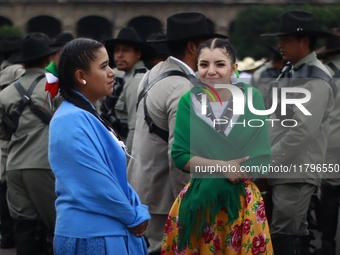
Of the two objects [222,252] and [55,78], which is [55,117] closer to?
[55,78]

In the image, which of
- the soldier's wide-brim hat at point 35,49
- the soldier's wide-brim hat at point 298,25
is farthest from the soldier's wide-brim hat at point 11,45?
the soldier's wide-brim hat at point 298,25

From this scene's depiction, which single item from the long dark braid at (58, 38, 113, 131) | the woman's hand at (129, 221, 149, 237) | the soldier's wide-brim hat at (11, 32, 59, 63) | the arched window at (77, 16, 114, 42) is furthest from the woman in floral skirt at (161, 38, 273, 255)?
the arched window at (77, 16, 114, 42)

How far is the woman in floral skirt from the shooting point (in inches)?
193

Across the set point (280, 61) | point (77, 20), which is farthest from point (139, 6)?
point (280, 61)

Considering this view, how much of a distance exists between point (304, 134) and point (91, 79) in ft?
6.53

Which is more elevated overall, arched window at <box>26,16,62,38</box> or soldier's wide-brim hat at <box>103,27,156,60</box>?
arched window at <box>26,16,62,38</box>

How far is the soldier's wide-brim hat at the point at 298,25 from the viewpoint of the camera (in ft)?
21.7

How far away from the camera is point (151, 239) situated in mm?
5840

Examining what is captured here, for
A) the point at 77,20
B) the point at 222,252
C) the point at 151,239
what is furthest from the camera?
the point at 77,20

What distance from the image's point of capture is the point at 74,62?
14.6ft

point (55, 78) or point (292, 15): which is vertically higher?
point (292, 15)

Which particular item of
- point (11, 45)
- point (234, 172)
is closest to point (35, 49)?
point (11, 45)

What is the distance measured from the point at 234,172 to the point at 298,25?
222 centimetres

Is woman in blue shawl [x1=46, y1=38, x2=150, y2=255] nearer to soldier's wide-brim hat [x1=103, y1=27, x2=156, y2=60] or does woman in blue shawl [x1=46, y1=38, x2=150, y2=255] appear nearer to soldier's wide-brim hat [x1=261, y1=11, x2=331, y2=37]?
soldier's wide-brim hat [x1=261, y1=11, x2=331, y2=37]
